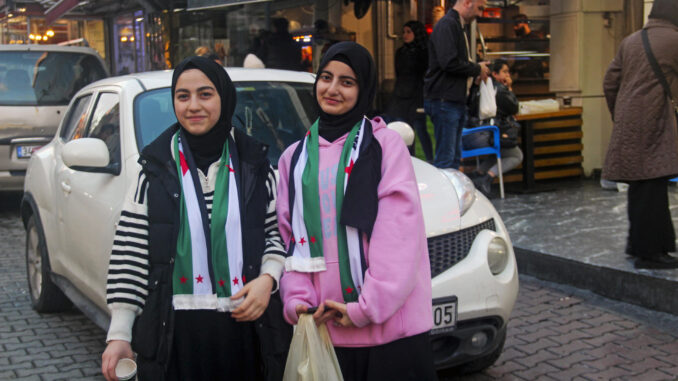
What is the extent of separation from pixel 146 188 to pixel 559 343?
10.9ft

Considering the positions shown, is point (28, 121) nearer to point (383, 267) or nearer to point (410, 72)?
point (410, 72)

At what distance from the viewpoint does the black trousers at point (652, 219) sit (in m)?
6.01

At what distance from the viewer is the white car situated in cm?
419

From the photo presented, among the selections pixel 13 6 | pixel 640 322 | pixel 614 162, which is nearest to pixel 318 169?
pixel 640 322

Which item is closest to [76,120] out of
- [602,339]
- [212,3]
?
[602,339]

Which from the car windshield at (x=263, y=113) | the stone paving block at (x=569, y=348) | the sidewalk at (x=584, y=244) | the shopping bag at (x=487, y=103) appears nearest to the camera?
the car windshield at (x=263, y=113)

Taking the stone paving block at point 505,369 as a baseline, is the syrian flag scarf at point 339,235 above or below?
above

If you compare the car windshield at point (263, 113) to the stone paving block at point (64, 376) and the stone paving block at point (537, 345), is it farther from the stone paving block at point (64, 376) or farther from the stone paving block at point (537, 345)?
the stone paving block at point (537, 345)

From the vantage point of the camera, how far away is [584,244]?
694 cm

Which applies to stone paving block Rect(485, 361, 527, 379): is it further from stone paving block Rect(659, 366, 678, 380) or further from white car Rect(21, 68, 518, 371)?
stone paving block Rect(659, 366, 678, 380)

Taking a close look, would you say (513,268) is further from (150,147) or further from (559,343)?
(150,147)

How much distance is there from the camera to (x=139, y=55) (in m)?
17.7

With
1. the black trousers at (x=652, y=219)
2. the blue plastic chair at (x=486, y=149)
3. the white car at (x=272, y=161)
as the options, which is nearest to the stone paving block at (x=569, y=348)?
the white car at (x=272, y=161)

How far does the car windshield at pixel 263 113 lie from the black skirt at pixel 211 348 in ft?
7.25
